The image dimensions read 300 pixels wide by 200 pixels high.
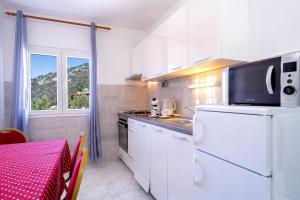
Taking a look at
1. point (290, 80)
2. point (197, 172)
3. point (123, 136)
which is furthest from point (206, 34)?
point (123, 136)

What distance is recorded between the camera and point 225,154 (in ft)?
3.42

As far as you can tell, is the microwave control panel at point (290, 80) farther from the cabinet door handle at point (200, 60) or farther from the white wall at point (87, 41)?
the white wall at point (87, 41)

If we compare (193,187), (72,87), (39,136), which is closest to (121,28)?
(72,87)

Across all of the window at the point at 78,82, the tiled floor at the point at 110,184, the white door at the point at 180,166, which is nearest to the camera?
the white door at the point at 180,166

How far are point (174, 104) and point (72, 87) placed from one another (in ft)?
5.95

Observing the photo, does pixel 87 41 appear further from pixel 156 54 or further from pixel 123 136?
pixel 123 136

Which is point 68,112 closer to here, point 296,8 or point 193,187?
point 193,187

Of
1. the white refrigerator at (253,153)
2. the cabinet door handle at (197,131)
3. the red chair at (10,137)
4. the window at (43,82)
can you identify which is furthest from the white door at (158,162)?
the window at (43,82)

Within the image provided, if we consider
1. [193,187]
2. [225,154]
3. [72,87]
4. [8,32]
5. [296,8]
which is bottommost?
[193,187]

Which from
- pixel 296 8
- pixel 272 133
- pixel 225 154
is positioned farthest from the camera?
pixel 296 8

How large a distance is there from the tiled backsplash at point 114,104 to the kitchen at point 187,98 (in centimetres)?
2

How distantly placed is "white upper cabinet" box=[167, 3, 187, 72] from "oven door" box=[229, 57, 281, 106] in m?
0.64

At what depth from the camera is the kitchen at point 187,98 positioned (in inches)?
36.1

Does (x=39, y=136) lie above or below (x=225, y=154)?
below
